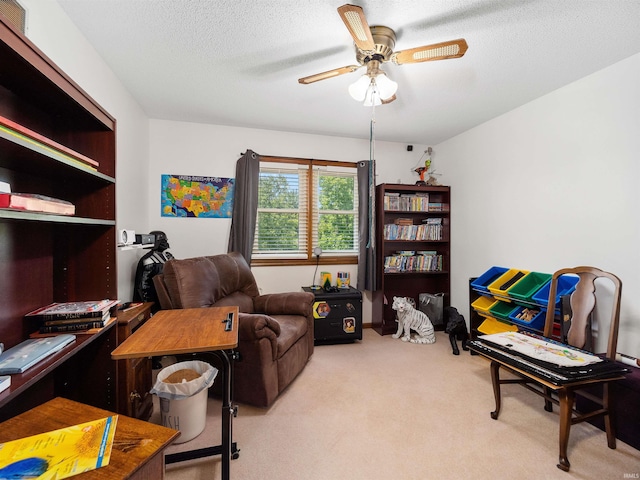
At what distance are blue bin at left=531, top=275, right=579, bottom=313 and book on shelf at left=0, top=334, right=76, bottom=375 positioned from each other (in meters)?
2.97

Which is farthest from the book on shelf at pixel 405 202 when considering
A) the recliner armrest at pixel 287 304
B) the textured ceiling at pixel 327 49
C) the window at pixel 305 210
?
the recliner armrest at pixel 287 304

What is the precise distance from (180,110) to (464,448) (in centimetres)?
370

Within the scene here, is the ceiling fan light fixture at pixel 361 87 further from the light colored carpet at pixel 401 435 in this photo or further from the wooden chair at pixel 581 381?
the light colored carpet at pixel 401 435

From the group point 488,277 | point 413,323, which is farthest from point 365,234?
point 488,277

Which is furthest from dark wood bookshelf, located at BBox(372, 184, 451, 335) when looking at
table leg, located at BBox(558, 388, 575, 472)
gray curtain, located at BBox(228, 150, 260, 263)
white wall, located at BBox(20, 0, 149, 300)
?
white wall, located at BBox(20, 0, 149, 300)

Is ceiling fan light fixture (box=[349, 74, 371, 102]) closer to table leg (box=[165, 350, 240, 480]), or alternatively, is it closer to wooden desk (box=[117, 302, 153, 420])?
table leg (box=[165, 350, 240, 480])

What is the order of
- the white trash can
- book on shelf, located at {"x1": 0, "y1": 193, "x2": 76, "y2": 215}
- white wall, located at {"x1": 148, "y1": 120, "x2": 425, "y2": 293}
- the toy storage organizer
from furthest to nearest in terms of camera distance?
white wall, located at {"x1": 148, "y1": 120, "x2": 425, "y2": 293} < the toy storage organizer < the white trash can < book on shelf, located at {"x1": 0, "y1": 193, "x2": 76, "y2": 215}

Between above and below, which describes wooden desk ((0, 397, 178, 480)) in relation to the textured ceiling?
below

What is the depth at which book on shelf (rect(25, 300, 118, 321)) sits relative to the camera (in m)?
1.19

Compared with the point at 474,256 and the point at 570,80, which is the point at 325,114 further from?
the point at 474,256

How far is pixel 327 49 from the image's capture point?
193 centimetres

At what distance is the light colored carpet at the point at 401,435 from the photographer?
149cm

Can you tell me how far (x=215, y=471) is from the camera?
4.87ft

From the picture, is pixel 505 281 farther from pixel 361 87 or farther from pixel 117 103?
pixel 117 103
